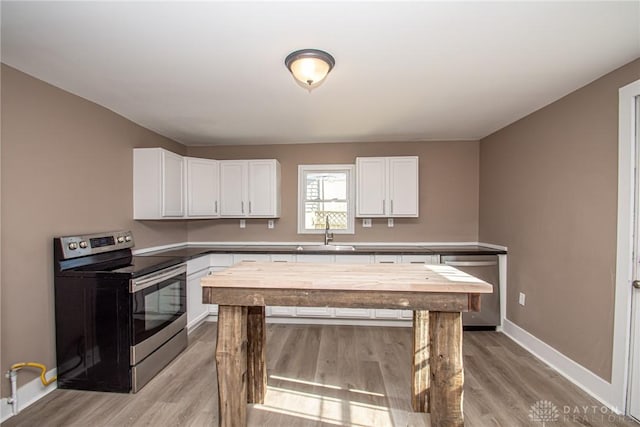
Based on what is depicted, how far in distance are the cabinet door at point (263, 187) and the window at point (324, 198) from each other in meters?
0.42

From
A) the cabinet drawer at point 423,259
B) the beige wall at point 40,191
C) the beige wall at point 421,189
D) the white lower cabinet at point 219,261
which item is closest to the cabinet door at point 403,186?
the beige wall at point 421,189

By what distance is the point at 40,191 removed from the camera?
2.13m

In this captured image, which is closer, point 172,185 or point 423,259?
point 172,185

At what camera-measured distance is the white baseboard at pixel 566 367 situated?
2.03 m

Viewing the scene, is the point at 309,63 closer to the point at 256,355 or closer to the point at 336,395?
the point at 256,355

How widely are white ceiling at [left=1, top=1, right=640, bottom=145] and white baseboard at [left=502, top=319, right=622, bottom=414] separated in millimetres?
2254

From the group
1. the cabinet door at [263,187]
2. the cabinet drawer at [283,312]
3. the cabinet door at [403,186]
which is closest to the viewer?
the cabinet drawer at [283,312]

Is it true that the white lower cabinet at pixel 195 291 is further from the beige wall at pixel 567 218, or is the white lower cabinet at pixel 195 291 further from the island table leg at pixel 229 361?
the beige wall at pixel 567 218

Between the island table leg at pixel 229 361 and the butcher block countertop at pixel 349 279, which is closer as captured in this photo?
the butcher block countertop at pixel 349 279

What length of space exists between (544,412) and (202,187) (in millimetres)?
3999

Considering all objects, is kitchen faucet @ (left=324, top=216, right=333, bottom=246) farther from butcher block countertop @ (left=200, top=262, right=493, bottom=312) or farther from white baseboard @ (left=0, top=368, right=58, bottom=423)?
white baseboard @ (left=0, top=368, right=58, bottom=423)

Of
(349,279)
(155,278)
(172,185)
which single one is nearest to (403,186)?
(349,279)

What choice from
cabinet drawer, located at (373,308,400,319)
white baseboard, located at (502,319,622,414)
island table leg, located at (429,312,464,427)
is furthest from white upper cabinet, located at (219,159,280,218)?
white baseboard, located at (502,319,622,414)

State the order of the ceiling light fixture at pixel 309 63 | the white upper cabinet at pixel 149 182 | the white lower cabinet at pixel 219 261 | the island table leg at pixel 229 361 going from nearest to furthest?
the island table leg at pixel 229 361, the ceiling light fixture at pixel 309 63, the white upper cabinet at pixel 149 182, the white lower cabinet at pixel 219 261
